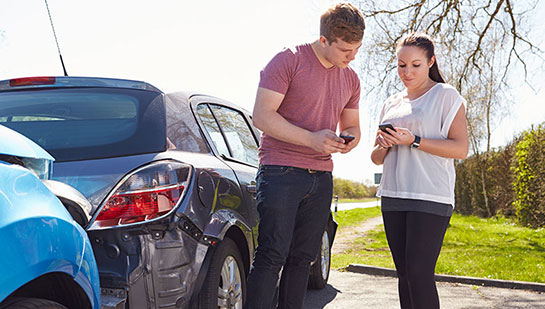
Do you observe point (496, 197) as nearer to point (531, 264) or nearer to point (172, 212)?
point (531, 264)

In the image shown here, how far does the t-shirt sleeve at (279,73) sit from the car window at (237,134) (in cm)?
108

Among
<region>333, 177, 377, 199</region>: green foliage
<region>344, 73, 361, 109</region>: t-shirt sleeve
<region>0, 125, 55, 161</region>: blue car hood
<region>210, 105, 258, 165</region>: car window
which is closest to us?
<region>0, 125, 55, 161</region>: blue car hood

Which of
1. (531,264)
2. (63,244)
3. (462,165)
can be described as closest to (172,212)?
(63,244)

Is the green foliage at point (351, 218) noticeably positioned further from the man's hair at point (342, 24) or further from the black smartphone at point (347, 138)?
the man's hair at point (342, 24)

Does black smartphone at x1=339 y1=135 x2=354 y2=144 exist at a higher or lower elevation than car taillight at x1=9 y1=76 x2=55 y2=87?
lower

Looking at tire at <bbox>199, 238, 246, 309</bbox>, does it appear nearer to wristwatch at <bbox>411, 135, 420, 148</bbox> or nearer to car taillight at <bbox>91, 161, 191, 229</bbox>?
car taillight at <bbox>91, 161, 191, 229</bbox>

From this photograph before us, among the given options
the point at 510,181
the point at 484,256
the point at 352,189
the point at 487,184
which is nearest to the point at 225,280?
the point at 484,256

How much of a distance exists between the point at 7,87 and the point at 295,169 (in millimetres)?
1748

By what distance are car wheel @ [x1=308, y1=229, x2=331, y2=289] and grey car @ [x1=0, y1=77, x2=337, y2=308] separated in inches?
85.6

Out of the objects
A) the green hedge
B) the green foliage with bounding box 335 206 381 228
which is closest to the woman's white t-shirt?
the green hedge

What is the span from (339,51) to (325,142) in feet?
1.57

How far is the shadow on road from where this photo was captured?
5533 mm

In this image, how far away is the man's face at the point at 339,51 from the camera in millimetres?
3068

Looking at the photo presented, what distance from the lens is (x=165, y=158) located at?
9.85 feet
